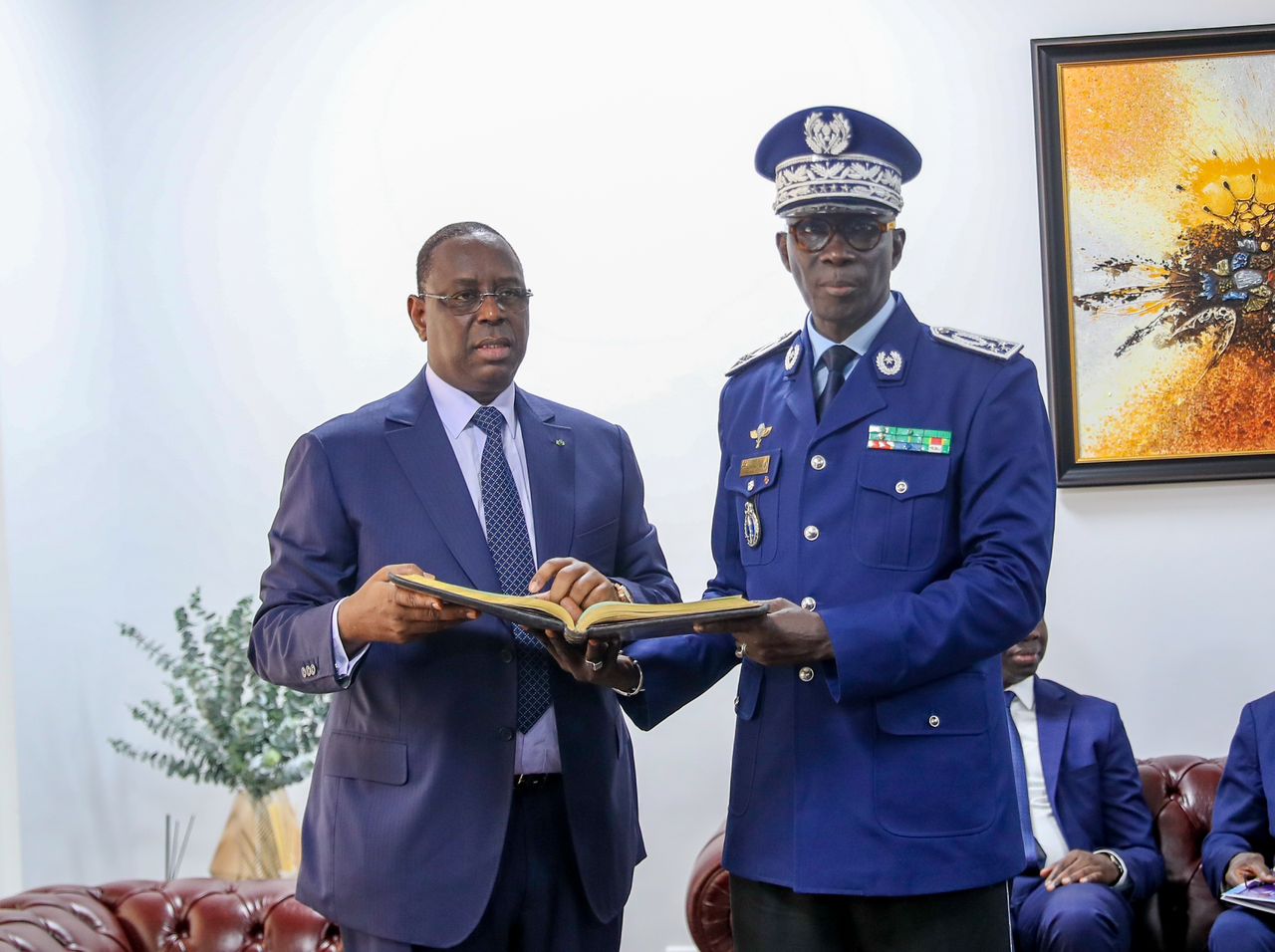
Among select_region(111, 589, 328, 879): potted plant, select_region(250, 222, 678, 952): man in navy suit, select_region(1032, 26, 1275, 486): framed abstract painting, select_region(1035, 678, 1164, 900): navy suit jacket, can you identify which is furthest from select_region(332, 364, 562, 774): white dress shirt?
select_region(1032, 26, 1275, 486): framed abstract painting

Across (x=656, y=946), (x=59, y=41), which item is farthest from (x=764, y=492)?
(x=59, y=41)

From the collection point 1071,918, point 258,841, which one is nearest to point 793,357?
point 1071,918

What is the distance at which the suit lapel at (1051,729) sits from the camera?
3.47m

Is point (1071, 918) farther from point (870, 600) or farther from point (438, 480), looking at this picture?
point (438, 480)

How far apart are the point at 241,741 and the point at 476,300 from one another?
1.91m

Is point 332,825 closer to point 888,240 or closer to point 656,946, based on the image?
point 888,240

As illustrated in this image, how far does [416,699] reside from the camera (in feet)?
6.95

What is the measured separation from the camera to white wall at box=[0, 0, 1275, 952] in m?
3.97

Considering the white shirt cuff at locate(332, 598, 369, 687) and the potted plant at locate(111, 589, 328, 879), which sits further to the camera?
the potted plant at locate(111, 589, 328, 879)

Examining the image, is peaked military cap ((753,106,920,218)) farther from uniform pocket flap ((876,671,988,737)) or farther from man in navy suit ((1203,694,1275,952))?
man in navy suit ((1203,694,1275,952))

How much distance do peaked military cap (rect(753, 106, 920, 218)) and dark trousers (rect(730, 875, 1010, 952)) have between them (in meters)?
0.97

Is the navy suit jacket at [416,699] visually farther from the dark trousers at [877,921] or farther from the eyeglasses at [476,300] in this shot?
the dark trousers at [877,921]

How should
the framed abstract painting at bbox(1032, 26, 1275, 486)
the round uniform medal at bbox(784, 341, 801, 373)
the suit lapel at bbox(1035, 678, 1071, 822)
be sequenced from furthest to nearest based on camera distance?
the framed abstract painting at bbox(1032, 26, 1275, 486), the suit lapel at bbox(1035, 678, 1071, 822), the round uniform medal at bbox(784, 341, 801, 373)

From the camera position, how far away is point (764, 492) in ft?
6.81
